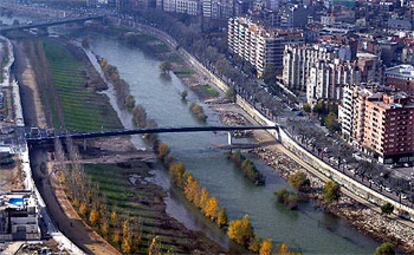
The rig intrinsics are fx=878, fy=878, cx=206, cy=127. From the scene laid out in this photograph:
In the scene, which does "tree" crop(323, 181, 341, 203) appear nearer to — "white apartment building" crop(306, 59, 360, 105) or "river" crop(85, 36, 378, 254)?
"river" crop(85, 36, 378, 254)

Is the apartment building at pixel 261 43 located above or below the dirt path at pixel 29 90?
above

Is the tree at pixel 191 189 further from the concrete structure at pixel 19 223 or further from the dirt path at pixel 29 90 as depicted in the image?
the dirt path at pixel 29 90

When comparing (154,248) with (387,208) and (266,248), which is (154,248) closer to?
(266,248)

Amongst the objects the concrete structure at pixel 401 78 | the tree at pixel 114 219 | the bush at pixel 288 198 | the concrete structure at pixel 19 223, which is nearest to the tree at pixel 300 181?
the bush at pixel 288 198

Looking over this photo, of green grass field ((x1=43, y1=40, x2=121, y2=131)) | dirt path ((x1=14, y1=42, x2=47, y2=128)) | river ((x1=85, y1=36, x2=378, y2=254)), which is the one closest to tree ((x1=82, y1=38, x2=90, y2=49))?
green grass field ((x1=43, y1=40, x2=121, y2=131))

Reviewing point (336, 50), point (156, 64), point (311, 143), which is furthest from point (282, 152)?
point (156, 64)

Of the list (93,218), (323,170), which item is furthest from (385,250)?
(93,218)
